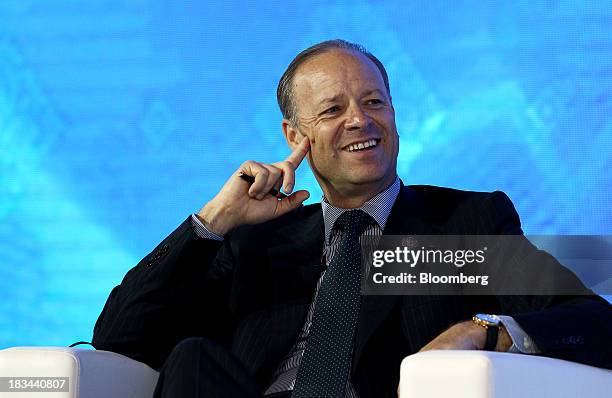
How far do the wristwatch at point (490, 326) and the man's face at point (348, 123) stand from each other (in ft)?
2.09

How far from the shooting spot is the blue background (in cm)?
279

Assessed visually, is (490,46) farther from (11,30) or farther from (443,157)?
(11,30)

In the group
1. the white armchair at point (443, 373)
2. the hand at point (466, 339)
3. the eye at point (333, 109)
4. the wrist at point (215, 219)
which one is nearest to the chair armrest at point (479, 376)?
the white armchair at point (443, 373)

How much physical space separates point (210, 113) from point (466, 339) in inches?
67.2

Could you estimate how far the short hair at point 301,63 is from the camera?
7.53ft

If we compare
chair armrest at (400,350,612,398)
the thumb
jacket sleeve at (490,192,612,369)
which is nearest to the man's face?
the thumb

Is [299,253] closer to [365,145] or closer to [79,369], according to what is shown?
[365,145]

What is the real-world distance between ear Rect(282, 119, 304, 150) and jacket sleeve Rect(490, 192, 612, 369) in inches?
30.3

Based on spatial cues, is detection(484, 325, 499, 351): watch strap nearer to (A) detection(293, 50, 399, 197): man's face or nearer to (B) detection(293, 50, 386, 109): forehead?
(A) detection(293, 50, 399, 197): man's face

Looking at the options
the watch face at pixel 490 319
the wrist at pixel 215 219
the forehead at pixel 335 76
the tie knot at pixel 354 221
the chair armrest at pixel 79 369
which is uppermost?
the forehead at pixel 335 76

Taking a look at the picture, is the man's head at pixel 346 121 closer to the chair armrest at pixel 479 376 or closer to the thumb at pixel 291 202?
the thumb at pixel 291 202

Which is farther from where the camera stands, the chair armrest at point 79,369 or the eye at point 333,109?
the eye at point 333,109

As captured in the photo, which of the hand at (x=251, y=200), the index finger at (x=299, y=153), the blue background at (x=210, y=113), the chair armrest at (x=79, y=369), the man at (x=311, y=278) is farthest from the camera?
the blue background at (x=210, y=113)

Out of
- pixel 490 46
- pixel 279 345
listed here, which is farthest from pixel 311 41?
pixel 279 345
